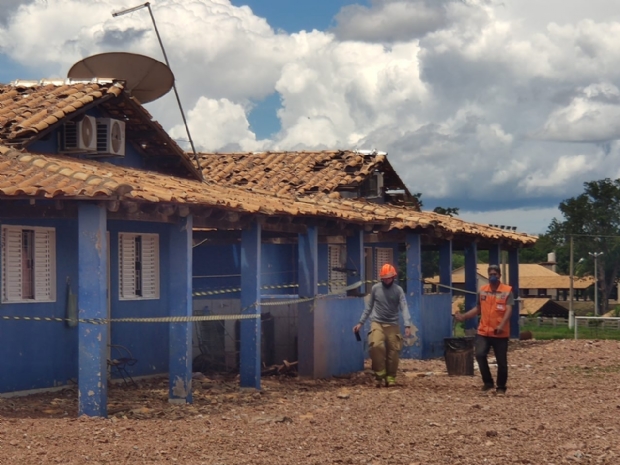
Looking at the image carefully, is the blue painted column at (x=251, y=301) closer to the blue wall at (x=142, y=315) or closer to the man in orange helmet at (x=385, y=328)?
the man in orange helmet at (x=385, y=328)

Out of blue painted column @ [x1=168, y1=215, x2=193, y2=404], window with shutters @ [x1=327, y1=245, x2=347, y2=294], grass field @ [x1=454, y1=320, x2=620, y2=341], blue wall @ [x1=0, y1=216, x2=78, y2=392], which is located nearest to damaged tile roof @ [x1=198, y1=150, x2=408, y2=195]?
window with shutters @ [x1=327, y1=245, x2=347, y2=294]

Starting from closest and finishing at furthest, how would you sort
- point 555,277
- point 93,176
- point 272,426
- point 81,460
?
point 81,460 → point 272,426 → point 93,176 → point 555,277

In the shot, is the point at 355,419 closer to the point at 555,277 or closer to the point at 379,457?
the point at 379,457

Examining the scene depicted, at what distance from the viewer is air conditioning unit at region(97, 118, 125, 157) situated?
1581 centimetres

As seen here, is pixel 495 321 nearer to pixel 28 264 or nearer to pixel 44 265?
pixel 44 265

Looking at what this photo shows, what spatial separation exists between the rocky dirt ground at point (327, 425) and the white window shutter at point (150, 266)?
1.46 meters

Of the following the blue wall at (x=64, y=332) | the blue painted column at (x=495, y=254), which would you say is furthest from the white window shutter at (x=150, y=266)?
the blue painted column at (x=495, y=254)

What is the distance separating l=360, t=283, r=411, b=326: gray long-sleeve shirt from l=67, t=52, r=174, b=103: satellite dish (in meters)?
4.86

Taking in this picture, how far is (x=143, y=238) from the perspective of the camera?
55.3 ft

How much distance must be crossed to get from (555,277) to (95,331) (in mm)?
84688

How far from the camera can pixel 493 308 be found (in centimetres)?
1422

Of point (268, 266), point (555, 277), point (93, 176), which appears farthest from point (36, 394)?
point (555, 277)

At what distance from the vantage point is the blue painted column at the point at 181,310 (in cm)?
1338

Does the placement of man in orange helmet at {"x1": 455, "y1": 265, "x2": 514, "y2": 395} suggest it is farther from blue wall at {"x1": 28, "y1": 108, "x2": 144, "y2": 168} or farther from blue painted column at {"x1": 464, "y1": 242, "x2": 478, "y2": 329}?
blue painted column at {"x1": 464, "y1": 242, "x2": 478, "y2": 329}
